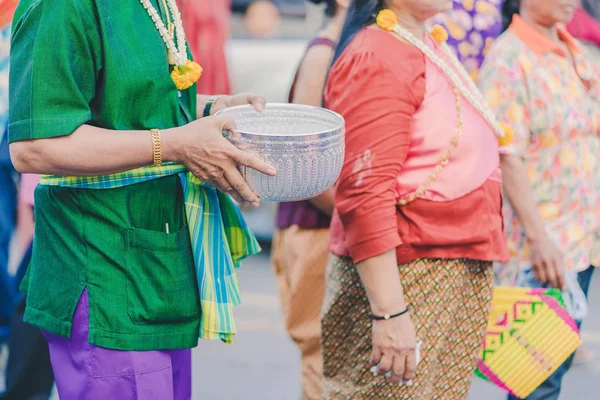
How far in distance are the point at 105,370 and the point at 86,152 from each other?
1.46 ft

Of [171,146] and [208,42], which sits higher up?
[171,146]

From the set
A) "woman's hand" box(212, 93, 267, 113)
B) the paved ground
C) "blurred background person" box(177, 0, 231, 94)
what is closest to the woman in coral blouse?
"woman's hand" box(212, 93, 267, 113)

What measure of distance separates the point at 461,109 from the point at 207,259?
2.42ft

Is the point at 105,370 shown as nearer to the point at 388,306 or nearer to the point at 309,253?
the point at 388,306

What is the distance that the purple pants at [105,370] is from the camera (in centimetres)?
182

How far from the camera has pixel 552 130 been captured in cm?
286

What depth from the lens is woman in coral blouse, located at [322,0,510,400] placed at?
6.91 feet

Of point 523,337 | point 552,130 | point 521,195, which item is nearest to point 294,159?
point 523,337

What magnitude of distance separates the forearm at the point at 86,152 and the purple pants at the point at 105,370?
0.27 m

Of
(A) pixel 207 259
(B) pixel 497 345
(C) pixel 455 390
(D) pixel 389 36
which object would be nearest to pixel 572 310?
(B) pixel 497 345

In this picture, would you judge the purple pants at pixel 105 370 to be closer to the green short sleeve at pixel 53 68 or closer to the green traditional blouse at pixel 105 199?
the green traditional blouse at pixel 105 199

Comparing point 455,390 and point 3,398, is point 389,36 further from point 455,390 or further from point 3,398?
point 3,398

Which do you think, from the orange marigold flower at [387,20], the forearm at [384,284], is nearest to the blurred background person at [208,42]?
the orange marigold flower at [387,20]

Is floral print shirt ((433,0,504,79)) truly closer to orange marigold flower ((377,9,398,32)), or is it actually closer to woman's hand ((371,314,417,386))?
orange marigold flower ((377,9,398,32))
